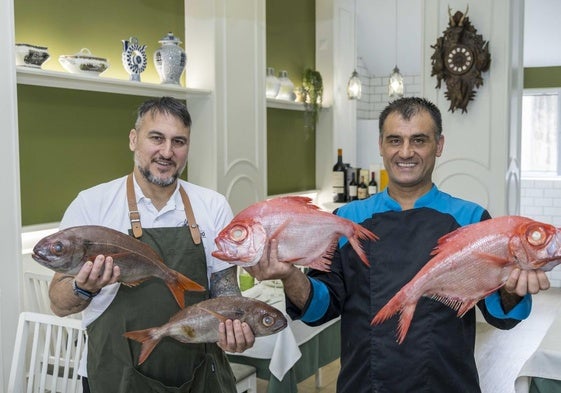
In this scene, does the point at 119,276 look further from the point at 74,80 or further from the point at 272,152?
Result: the point at 272,152

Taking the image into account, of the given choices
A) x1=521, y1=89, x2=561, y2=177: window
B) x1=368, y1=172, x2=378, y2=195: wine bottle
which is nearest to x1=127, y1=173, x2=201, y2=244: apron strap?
x1=368, y1=172, x2=378, y2=195: wine bottle

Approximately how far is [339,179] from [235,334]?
188 inches

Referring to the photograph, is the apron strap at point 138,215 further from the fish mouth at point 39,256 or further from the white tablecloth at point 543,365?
the white tablecloth at point 543,365

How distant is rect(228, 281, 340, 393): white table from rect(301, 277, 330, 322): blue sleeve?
126 cm

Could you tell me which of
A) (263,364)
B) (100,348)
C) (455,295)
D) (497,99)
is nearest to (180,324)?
(100,348)

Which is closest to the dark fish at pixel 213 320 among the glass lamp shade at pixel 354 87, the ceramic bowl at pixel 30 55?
the ceramic bowl at pixel 30 55

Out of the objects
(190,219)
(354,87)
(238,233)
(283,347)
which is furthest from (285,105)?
(238,233)

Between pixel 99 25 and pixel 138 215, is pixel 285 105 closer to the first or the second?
pixel 99 25

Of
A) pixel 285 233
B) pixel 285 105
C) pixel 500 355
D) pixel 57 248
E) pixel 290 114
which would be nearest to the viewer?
pixel 285 233

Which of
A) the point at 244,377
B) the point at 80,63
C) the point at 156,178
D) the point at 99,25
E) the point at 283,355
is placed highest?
the point at 99,25

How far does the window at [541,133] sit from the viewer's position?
7777 mm

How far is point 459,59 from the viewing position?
16.3 ft

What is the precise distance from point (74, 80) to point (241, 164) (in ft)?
5.31

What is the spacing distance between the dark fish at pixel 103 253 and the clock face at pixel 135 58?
2.55 metres
